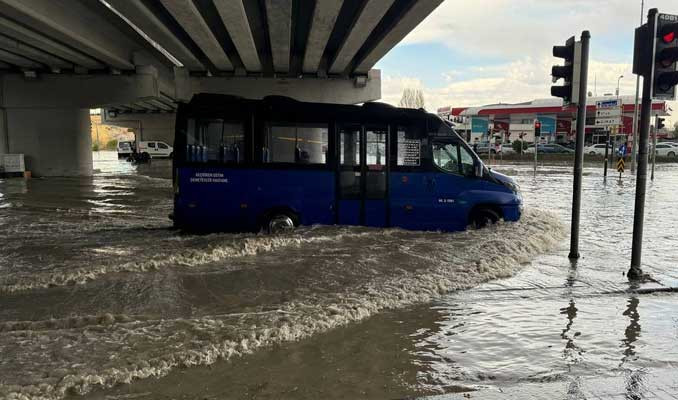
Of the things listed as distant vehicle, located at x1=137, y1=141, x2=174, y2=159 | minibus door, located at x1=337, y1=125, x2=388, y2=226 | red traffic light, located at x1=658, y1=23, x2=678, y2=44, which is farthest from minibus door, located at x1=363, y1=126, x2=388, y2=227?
distant vehicle, located at x1=137, y1=141, x2=174, y2=159

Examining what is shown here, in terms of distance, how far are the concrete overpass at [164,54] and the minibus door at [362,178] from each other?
5.40 metres

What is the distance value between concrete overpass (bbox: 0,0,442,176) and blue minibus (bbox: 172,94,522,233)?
5.12 m

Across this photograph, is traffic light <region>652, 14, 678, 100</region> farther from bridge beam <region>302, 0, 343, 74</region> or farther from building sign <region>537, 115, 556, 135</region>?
building sign <region>537, 115, 556, 135</region>

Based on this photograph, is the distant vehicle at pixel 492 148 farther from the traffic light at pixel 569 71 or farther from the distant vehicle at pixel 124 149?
the traffic light at pixel 569 71

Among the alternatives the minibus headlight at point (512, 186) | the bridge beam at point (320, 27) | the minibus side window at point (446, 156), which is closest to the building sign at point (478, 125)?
the bridge beam at point (320, 27)

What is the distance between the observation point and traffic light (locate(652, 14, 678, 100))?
684cm

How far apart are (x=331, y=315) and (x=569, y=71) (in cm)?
550

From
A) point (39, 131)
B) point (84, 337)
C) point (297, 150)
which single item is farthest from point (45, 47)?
point (84, 337)

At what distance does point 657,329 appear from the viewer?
525 cm

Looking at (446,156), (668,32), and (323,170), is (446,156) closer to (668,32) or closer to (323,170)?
(323,170)

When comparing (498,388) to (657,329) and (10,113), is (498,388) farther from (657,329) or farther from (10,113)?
(10,113)

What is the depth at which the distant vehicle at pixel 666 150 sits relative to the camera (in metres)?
50.7

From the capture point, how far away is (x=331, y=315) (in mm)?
5531

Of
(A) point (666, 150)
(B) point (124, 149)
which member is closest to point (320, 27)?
(A) point (666, 150)
